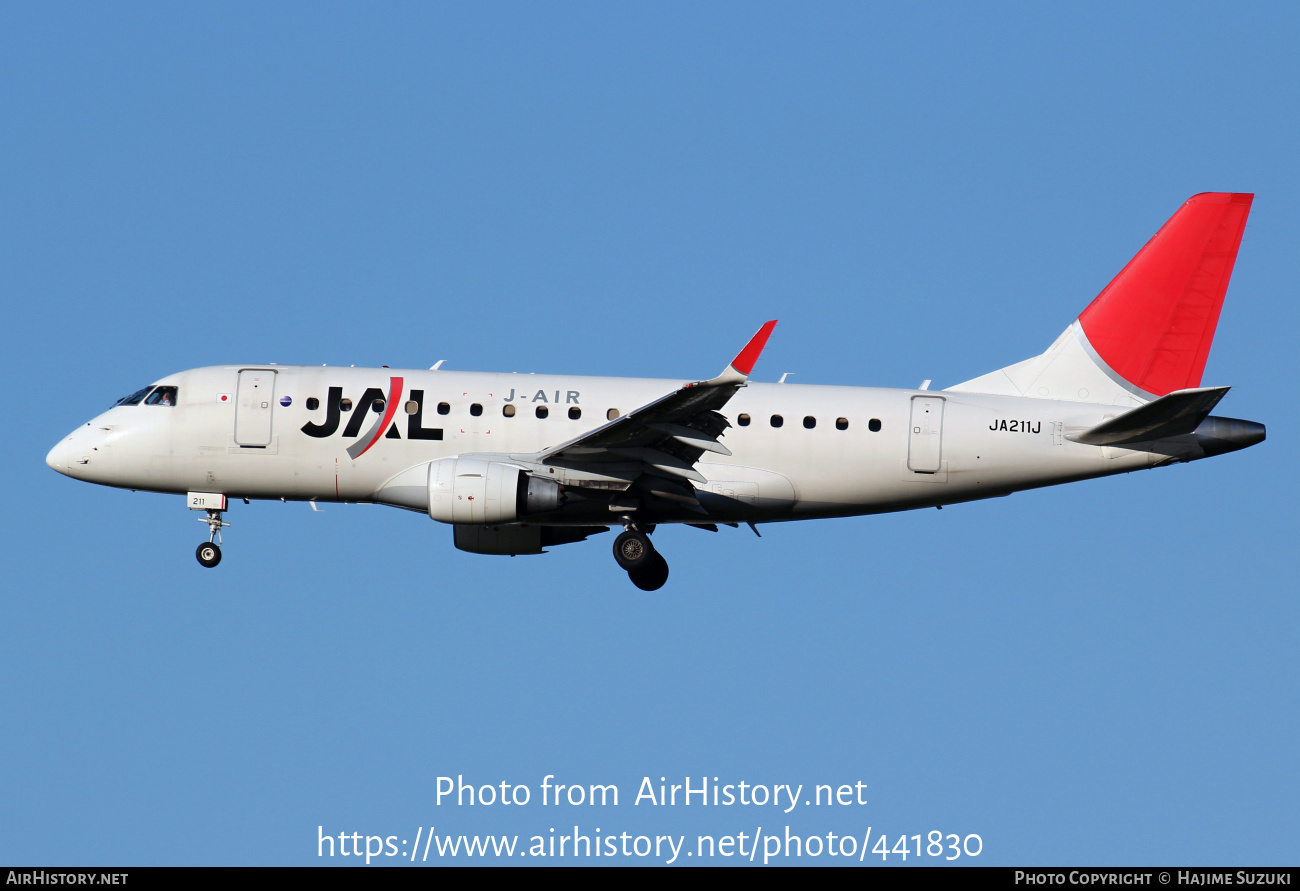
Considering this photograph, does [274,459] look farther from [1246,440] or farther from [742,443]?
[1246,440]

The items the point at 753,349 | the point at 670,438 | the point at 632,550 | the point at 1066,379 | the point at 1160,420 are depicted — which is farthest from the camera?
the point at 1066,379

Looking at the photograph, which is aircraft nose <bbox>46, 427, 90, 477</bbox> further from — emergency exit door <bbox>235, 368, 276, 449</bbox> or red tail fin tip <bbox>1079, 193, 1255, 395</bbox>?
red tail fin tip <bbox>1079, 193, 1255, 395</bbox>

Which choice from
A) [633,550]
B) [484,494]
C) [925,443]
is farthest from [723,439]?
[484,494]

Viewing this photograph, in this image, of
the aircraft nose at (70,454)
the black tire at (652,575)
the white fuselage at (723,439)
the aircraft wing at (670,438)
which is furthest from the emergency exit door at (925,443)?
the aircraft nose at (70,454)

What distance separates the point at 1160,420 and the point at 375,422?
16.1 m

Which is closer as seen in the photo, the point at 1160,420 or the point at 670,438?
the point at 670,438

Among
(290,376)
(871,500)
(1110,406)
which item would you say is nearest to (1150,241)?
(1110,406)

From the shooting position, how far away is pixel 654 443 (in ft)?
98.4

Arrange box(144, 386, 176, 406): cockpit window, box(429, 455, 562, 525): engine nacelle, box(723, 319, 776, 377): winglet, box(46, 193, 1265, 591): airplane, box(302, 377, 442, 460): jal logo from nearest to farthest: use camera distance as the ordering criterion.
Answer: box(723, 319, 776, 377): winglet → box(429, 455, 562, 525): engine nacelle → box(46, 193, 1265, 591): airplane → box(302, 377, 442, 460): jal logo → box(144, 386, 176, 406): cockpit window

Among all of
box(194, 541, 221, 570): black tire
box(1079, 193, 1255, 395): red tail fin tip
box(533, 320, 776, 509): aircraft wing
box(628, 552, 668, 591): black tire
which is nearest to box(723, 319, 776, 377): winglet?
box(533, 320, 776, 509): aircraft wing

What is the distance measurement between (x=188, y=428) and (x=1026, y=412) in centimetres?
1794

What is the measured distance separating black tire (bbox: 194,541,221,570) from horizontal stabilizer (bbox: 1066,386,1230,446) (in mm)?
18502

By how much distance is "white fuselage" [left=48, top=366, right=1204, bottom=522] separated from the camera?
31.3m

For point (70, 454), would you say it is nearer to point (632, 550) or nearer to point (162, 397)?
point (162, 397)
